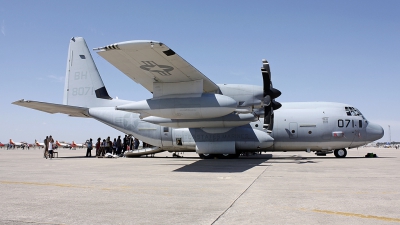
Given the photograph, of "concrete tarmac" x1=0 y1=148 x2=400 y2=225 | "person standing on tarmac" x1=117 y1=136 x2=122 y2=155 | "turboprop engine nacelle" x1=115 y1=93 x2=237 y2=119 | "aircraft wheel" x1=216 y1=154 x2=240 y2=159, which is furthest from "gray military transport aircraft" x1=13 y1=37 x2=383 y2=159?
"concrete tarmac" x1=0 y1=148 x2=400 y2=225

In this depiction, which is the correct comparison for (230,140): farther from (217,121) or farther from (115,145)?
(115,145)

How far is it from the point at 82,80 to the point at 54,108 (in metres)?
3.74

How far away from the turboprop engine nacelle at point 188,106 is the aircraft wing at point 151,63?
92 cm

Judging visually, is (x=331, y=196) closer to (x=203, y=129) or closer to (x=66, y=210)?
(x=66, y=210)

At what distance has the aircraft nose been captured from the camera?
21.3 meters

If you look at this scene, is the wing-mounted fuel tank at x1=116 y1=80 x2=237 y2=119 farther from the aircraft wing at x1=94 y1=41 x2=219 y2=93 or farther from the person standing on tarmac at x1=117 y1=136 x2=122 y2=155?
the person standing on tarmac at x1=117 y1=136 x2=122 y2=155

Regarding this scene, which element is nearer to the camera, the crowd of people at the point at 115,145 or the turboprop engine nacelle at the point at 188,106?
the turboprop engine nacelle at the point at 188,106

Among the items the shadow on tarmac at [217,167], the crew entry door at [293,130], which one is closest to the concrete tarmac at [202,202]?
the shadow on tarmac at [217,167]

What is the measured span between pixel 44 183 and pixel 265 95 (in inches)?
447

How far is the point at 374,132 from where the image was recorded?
2139cm

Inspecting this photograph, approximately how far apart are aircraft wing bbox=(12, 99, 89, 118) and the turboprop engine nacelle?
688 cm

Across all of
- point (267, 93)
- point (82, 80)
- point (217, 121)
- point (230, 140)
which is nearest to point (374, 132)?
point (267, 93)

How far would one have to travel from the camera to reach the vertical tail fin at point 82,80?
24047 millimetres

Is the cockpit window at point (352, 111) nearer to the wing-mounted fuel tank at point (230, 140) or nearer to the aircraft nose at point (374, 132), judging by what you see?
the aircraft nose at point (374, 132)
